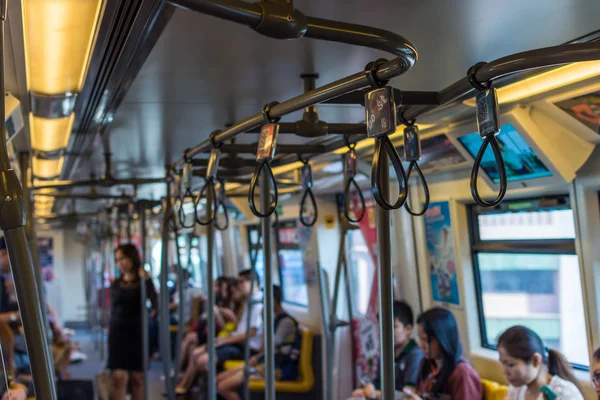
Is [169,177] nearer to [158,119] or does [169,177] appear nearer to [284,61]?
[158,119]

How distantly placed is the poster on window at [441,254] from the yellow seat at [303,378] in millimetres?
2248

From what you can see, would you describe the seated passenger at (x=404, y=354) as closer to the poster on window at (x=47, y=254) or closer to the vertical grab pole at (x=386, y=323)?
the vertical grab pole at (x=386, y=323)

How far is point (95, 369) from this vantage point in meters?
10.4

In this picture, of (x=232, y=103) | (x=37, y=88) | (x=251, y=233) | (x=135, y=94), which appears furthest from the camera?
(x=251, y=233)

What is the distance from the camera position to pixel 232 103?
3.04 m

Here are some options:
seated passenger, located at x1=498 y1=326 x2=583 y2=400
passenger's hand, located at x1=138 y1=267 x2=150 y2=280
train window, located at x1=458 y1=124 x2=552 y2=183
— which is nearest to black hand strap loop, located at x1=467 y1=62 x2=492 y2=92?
train window, located at x1=458 y1=124 x2=552 y2=183

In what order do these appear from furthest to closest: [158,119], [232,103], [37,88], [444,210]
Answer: [444,210] < [158,119] < [232,103] < [37,88]

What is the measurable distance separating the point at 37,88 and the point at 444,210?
274 cm

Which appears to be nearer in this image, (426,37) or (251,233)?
(426,37)

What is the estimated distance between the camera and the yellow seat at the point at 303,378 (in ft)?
20.9

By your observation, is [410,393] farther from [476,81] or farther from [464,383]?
[476,81]

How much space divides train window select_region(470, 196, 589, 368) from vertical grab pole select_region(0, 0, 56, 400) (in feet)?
8.92

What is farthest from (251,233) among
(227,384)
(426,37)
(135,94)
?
(426,37)

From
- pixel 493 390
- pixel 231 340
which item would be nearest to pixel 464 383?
pixel 493 390
